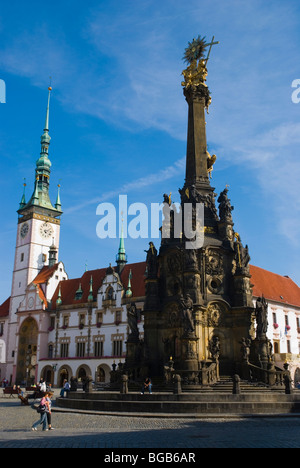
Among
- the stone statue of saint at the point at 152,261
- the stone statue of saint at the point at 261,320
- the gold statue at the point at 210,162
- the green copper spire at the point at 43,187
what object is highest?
the green copper spire at the point at 43,187

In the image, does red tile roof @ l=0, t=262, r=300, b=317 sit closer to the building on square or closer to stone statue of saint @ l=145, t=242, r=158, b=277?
the building on square

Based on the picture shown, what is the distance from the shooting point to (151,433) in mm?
12992

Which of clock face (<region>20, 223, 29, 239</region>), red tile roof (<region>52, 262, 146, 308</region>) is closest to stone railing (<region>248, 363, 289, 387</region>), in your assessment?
red tile roof (<region>52, 262, 146, 308</region>)

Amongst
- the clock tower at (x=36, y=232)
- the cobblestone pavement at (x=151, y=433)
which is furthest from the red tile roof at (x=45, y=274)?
the cobblestone pavement at (x=151, y=433)

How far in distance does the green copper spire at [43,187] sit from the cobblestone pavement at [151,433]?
67280mm

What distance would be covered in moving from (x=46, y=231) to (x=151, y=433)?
71151 millimetres

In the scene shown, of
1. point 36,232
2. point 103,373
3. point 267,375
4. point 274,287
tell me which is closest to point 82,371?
point 103,373

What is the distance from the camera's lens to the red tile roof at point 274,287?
57.8 m

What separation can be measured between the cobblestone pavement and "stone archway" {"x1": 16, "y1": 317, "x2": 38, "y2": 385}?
5112cm

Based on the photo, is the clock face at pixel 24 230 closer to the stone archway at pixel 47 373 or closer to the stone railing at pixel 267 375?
the stone archway at pixel 47 373

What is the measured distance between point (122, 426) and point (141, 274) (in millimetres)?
46383

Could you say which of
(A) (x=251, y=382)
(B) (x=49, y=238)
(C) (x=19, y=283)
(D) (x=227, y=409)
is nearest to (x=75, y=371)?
(C) (x=19, y=283)
